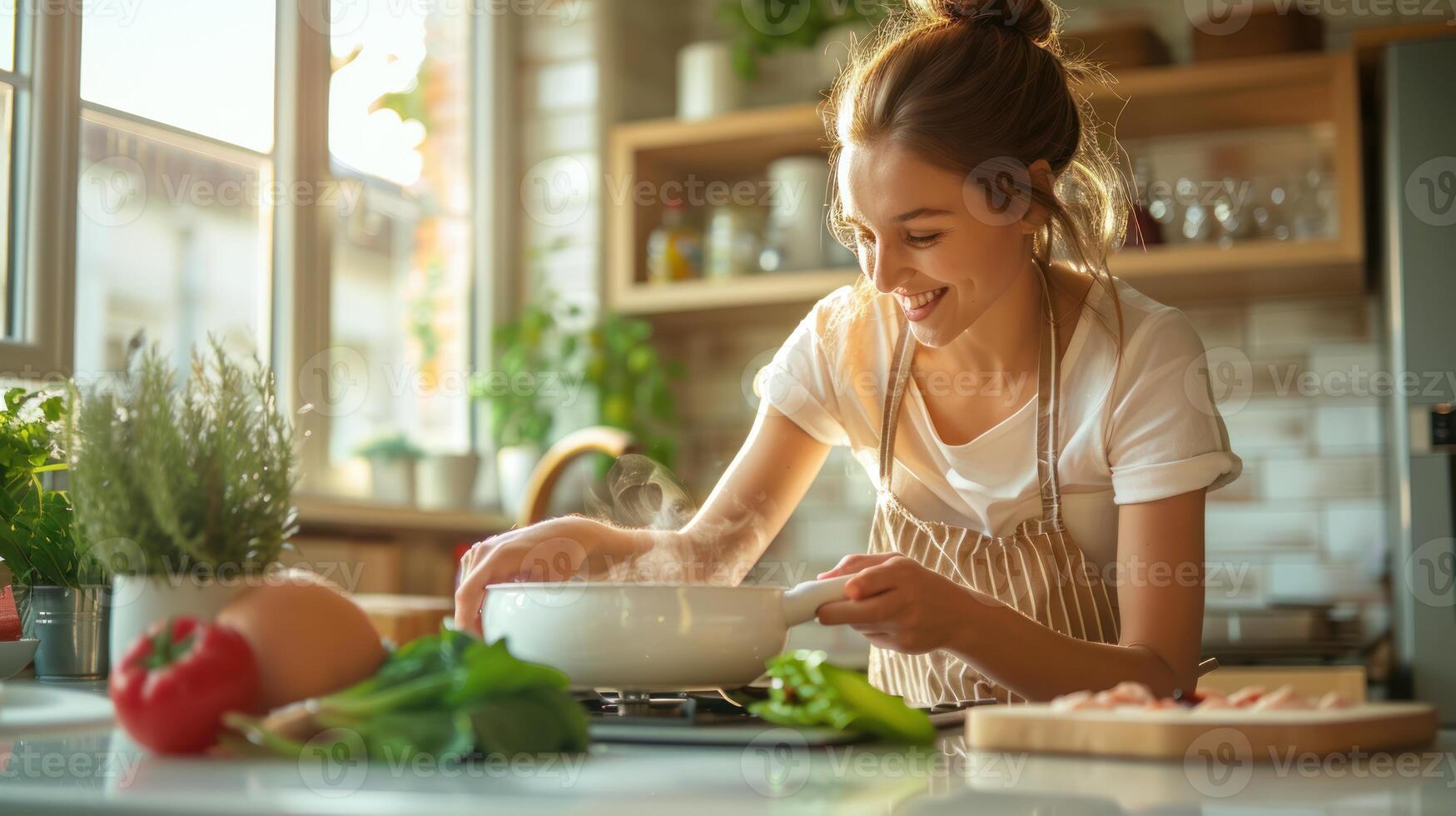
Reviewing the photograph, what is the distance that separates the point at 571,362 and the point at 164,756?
2.72 meters

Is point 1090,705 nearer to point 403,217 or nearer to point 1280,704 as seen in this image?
point 1280,704

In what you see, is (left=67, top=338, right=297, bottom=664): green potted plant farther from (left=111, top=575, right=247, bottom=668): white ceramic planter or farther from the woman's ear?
the woman's ear

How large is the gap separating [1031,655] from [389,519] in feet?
6.47

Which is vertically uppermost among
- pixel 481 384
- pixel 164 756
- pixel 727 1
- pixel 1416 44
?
pixel 727 1

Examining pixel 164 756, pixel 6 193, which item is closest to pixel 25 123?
pixel 6 193

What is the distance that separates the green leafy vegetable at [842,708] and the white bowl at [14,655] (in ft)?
2.28

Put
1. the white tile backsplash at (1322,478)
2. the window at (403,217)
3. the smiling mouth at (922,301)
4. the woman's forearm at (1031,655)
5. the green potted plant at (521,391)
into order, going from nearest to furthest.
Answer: the woman's forearm at (1031,655) → the smiling mouth at (922,301) → the white tile backsplash at (1322,478) → the window at (403,217) → the green potted plant at (521,391)

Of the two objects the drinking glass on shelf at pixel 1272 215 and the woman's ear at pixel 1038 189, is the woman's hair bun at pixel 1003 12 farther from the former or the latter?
the drinking glass on shelf at pixel 1272 215

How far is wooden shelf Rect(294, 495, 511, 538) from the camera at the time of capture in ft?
8.88

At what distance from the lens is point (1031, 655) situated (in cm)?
115

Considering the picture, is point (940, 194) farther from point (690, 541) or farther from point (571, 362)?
point (571, 362)

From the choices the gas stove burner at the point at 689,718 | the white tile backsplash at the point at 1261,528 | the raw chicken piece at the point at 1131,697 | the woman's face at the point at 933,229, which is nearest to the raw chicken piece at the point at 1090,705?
the raw chicken piece at the point at 1131,697

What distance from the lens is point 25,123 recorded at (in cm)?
214

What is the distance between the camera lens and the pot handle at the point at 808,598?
0.89m
